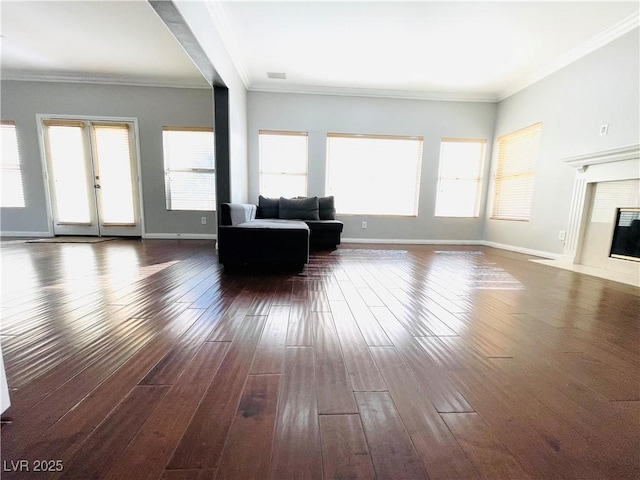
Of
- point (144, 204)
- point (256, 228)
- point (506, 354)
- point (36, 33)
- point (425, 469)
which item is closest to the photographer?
point (425, 469)

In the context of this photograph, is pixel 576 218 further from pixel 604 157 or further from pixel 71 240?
pixel 71 240

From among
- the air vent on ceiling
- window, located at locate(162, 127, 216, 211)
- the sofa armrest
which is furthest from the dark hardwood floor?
the air vent on ceiling

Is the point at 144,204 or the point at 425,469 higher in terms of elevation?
the point at 144,204

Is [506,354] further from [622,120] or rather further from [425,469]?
[622,120]

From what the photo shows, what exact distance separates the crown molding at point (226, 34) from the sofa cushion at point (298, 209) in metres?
2.17

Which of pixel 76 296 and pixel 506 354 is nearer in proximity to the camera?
pixel 506 354

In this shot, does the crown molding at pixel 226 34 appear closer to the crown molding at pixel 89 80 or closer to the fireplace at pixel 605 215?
the crown molding at pixel 89 80

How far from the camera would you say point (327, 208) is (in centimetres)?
467

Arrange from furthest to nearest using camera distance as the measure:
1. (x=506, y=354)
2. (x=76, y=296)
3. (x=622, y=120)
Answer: (x=622, y=120), (x=76, y=296), (x=506, y=354)

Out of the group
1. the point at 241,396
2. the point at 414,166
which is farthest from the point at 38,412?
the point at 414,166

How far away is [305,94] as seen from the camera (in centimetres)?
473

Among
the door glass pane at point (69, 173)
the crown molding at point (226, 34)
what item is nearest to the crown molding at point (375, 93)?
the crown molding at point (226, 34)

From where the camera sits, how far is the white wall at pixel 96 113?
4.52m

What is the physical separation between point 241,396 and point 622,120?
15.9ft
